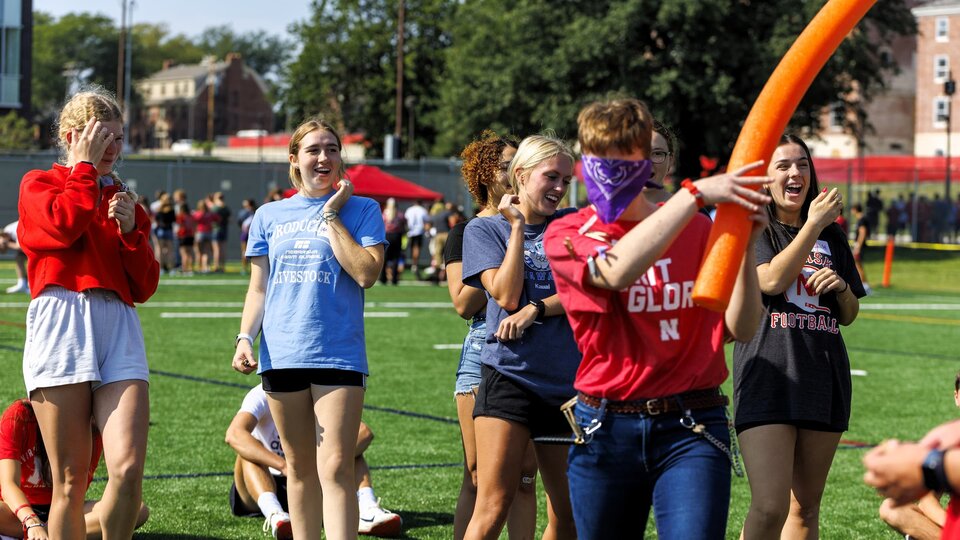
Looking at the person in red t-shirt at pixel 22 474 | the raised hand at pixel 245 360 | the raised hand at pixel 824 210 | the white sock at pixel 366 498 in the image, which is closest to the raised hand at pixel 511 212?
the raised hand at pixel 824 210

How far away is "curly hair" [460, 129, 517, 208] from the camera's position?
224 inches

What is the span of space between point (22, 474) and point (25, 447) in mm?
131

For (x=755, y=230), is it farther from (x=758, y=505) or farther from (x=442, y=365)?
(x=442, y=365)

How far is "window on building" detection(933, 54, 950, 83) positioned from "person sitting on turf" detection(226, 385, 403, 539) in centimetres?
8129

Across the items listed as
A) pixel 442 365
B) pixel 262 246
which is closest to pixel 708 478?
pixel 262 246

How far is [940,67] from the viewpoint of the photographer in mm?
82562

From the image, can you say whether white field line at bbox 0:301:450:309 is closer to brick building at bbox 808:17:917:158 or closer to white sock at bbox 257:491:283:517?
white sock at bbox 257:491:283:517

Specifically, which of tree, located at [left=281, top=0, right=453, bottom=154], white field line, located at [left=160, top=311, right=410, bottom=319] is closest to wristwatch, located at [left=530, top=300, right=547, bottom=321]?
white field line, located at [left=160, top=311, right=410, bottom=319]

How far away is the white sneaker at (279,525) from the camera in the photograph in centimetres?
660

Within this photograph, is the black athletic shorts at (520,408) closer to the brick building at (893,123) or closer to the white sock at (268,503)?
the white sock at (268,503)

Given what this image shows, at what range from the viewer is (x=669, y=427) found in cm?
380

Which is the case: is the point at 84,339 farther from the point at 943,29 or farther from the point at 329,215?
the point at 943,29

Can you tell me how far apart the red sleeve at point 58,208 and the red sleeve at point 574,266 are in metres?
1.95

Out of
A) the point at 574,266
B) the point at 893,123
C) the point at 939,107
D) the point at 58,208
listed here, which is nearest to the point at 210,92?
the point at 893,123
